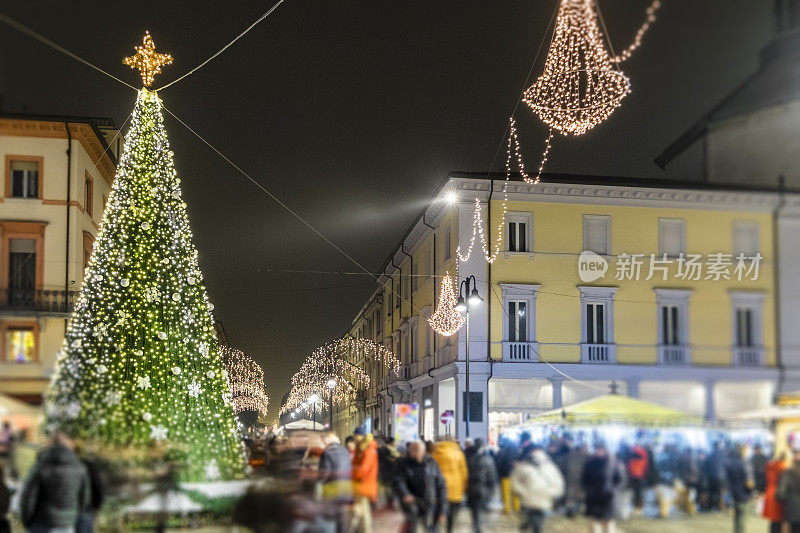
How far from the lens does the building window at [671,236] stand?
1459cm

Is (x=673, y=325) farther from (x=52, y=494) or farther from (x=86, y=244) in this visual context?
(x=86, y=244)

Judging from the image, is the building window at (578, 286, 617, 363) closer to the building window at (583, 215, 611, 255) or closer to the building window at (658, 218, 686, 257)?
the building window at (583, 215, 611, 255)

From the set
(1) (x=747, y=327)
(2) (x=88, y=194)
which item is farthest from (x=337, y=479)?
(2) (x=88, y=194)

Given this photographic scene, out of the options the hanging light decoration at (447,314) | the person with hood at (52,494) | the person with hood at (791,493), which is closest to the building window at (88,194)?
the hanging light decoration at (447,314)

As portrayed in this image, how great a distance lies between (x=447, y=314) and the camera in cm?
3878

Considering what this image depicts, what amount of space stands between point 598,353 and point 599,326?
8.51ft

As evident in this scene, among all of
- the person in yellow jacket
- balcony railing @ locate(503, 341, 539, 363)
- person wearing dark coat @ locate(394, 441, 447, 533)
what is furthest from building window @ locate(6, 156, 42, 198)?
balcony railing @ locate(503, 341, 539, 363)

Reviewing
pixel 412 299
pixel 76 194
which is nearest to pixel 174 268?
pixel 76 194

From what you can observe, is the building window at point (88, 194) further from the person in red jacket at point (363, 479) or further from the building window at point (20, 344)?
the person in red jacket at point (363, 479)

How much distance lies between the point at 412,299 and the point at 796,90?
38651 millimetres

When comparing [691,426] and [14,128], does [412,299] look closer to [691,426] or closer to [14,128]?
[14,128]

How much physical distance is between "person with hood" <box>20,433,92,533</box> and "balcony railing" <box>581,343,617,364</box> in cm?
1172

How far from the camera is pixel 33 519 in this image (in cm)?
1135

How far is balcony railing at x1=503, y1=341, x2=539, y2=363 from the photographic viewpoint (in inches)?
1470
